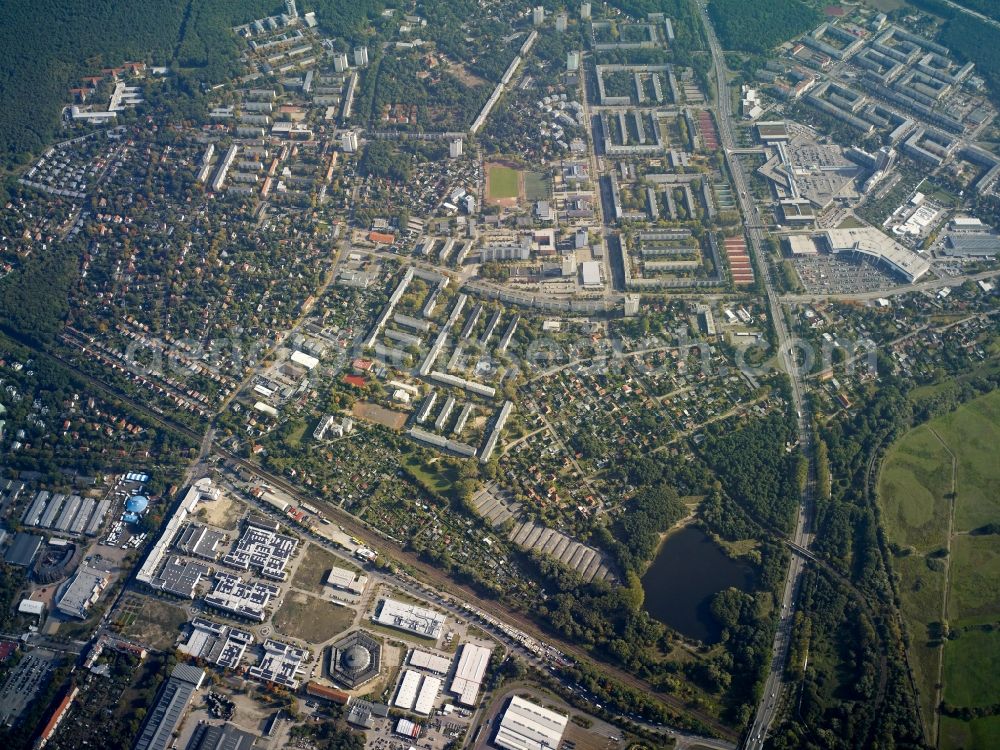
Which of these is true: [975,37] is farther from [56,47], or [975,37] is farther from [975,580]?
[56,47]

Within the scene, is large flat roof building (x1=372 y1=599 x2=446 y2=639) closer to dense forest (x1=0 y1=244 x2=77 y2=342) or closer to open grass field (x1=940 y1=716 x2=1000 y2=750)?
open grass field (x1=940 y1=716 x2=1000 y2=750)

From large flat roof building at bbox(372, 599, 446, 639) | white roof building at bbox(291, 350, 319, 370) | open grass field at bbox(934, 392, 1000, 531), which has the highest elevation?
open grass field at bbox(934, 392, 1000, 531)

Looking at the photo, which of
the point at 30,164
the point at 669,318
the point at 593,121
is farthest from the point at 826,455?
the point at 30,164

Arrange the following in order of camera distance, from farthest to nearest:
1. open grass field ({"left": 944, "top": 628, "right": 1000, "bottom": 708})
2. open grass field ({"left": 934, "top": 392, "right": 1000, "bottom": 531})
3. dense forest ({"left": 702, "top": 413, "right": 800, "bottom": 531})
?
open grass field ({"left": 934, "top": 392, "right": 1000, "bottom": 531}), dense forest ({"left": 702, "top": 413, "right": 800, "bottom": 531}), open grass field ({"left": 944, "top": 628, "right": 1000, "bottom": 708})

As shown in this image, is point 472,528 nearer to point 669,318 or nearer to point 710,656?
point 710,656

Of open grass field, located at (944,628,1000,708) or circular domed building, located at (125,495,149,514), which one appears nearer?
open grass field, located at (944,628,1000,708)

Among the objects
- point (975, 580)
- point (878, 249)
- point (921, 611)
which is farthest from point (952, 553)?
point (878, 249)

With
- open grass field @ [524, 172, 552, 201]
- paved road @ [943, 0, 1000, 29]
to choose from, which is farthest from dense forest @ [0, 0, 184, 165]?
paved road @ [943, 0, 1000, 29]

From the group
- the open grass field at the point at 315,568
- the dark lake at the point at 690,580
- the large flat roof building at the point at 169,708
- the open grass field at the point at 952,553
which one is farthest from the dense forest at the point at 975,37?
the large flat roof building at the point at 169,708
